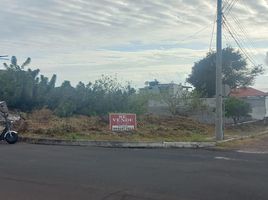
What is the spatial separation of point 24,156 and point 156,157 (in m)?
3.66

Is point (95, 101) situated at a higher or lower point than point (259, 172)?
higher

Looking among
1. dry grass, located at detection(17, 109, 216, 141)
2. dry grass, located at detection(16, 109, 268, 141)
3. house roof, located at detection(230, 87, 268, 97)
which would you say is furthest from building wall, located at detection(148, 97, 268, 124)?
house roof, located at detection(230, 87, 268, 97)

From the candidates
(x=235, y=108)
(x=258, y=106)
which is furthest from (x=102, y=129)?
(x=258, y=106)

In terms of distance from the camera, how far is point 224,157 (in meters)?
14.0

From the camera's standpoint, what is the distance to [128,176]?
9898 mm

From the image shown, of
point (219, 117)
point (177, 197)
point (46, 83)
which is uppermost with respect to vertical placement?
point (46, 83)

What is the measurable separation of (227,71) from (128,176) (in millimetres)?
50110

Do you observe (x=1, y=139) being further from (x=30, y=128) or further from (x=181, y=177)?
(x=181, y=177)

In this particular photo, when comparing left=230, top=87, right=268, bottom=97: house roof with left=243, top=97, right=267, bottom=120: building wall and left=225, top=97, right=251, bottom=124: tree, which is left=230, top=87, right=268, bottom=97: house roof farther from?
left=225, top=97, right=251, bottom=124: tree

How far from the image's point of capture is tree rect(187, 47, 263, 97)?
191 feet

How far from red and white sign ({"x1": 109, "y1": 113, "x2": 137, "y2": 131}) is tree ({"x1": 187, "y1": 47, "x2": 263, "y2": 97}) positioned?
3722 cm

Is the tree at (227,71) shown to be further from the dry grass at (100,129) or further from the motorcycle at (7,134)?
the motorcycle at (7,134)

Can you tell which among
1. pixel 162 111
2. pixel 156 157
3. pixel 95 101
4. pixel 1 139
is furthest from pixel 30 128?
pixel 162 111

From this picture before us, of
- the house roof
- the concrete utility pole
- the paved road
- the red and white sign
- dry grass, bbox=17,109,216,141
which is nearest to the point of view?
the paved road
